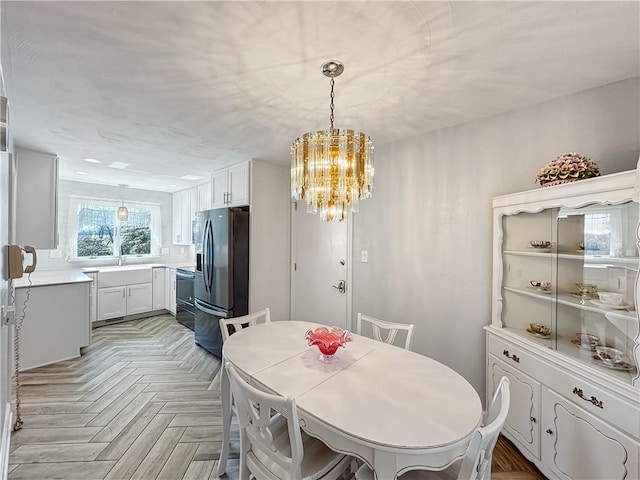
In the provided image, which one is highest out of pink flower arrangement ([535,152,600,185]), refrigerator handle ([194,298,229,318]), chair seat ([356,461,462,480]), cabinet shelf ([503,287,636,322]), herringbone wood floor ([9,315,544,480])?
pink flower arrangement ([535,152,600,185])

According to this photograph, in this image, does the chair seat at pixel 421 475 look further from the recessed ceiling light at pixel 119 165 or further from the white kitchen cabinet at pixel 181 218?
the white kitchen cabinet at pixel 181 218

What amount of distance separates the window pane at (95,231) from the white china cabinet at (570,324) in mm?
5831

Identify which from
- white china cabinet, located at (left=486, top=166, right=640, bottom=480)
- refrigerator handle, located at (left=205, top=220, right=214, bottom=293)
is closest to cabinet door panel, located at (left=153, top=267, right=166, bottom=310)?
refrigerator handle, located at (left=205, top=220, right=214, bottom=293)

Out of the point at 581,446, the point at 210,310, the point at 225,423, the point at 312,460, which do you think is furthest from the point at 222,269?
the point at 581,446

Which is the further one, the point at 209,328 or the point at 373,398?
the point at 209,328

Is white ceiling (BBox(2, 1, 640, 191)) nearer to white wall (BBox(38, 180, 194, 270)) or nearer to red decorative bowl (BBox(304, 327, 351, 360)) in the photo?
red decorative bowl (BBox(304, 327, 351, 360))

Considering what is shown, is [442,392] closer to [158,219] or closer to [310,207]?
[310,207]

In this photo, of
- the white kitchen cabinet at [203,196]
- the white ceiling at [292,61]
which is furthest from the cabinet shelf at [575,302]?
the white kitchen cabinet at [203,196]

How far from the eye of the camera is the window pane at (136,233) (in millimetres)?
5176

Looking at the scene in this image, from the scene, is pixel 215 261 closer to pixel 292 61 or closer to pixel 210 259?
pixel 210 259

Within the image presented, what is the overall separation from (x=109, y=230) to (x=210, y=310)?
3.04 meters

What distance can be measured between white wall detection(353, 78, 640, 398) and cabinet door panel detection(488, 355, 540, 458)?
34 centimetres

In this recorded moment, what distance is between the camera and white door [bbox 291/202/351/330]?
10.5 feet

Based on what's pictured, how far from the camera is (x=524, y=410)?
184cm
